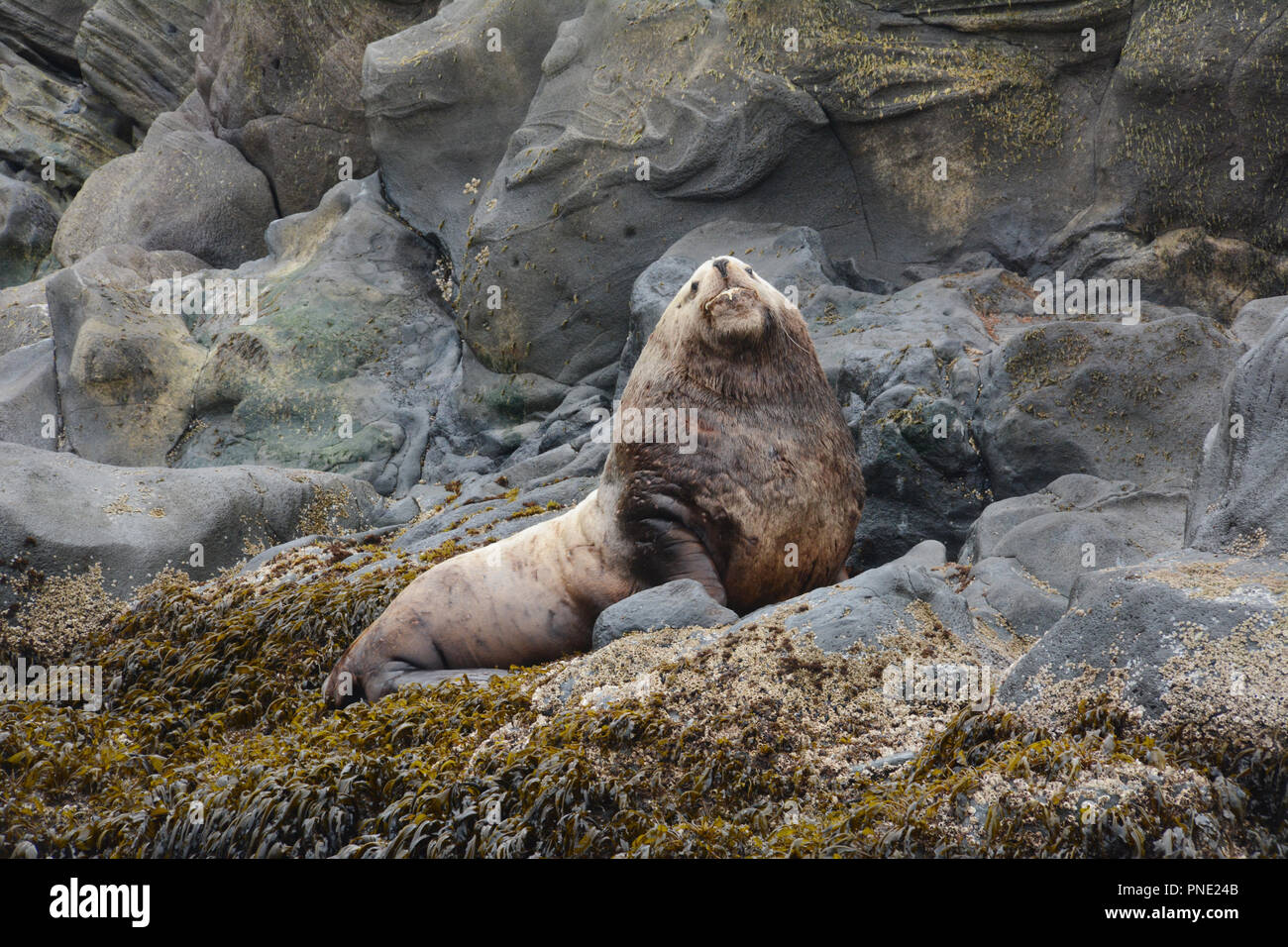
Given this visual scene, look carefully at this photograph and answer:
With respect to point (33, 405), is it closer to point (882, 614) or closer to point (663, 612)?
point (663, 612)

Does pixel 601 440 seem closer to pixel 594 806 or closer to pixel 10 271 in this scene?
pixel 594 806

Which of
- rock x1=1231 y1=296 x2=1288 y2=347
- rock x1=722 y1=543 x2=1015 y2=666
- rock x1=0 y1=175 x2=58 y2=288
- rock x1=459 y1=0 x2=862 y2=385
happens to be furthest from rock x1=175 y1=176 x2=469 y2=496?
rock x1=722 y1=543 x2=1015 y2=666

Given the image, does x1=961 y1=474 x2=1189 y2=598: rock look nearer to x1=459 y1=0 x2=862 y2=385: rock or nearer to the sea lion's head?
the sea lion's head

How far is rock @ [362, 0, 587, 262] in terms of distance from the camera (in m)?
12.1

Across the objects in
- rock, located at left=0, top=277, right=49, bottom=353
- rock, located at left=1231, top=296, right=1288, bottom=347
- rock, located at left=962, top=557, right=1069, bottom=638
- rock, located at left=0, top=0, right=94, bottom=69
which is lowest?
rock, located at left=962, top=557, right=1069, bottom=638

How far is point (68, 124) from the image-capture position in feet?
60.6

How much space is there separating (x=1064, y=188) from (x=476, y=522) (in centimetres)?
526

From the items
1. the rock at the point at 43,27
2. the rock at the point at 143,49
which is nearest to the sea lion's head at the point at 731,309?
the rock at the point at 143,49

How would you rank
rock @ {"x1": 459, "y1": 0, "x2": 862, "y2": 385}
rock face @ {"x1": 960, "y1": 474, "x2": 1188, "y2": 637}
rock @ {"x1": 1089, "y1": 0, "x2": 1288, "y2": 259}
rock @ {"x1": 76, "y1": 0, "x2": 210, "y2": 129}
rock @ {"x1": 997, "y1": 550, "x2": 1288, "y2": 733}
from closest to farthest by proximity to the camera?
rock @ {"x1": 997, "y1": 550, "x2": 1288, "y2": 733}
rock face @ {"x1": 960, "y1": 474, "x2": 1188, "y2": 637}
rock @ {"x1": 1089, "y1": 0, "x2": 1288, "y2": 259}
rock @ {"x1": 459, "y1": 0, "x2": 862, "y2": 385}
rock @ {"x1": 76, "y1": 0, "x2": 210, "y2": 129}

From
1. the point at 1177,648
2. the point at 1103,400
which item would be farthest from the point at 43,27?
the point at 1177,648

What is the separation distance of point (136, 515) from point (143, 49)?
11811mm

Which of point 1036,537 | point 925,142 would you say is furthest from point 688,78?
point 1036,537

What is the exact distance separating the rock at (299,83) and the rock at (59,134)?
426cm

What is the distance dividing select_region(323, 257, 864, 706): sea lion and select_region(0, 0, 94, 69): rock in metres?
18.2
